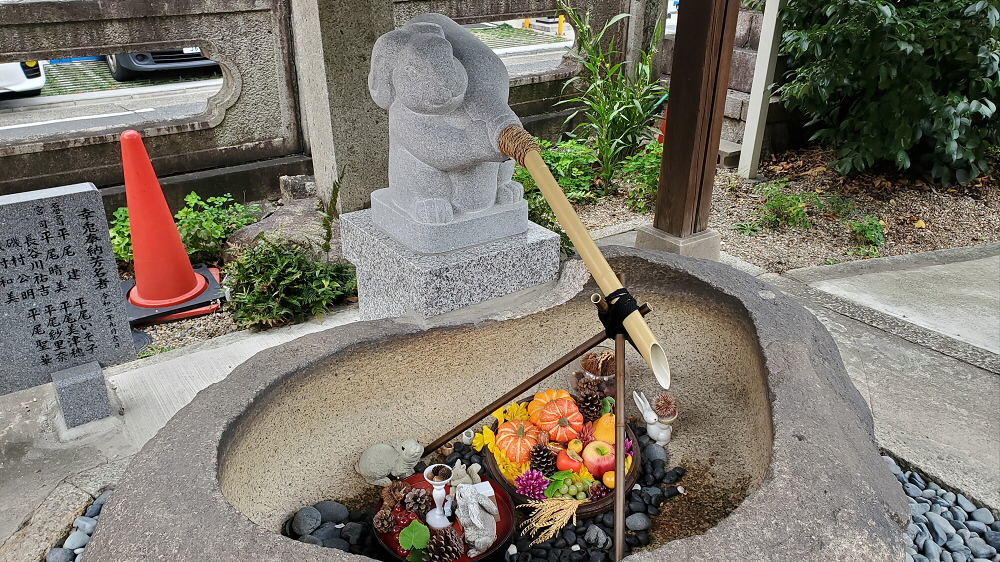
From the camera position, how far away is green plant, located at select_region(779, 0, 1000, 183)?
523 centimetres

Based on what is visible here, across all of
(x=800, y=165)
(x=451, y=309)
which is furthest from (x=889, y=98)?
(x=451, y=309)

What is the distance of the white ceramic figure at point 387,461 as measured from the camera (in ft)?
7.57

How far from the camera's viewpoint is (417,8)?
211 inches

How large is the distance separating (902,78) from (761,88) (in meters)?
1.06

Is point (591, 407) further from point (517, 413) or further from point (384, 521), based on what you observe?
point (384, 521)

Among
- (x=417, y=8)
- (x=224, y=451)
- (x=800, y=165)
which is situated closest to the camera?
(x=224, y=451)

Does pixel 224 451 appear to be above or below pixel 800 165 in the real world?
above

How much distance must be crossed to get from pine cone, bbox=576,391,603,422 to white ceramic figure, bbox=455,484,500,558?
643 mm

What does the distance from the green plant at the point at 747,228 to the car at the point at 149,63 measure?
25.4 ft

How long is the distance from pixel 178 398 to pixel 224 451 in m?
1.64

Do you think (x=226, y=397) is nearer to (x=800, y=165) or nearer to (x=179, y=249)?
(x=179, y=249)

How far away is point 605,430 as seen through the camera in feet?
8.06

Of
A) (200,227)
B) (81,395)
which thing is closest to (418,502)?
(81,395)

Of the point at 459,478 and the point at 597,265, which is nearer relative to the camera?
the point at 597,265
